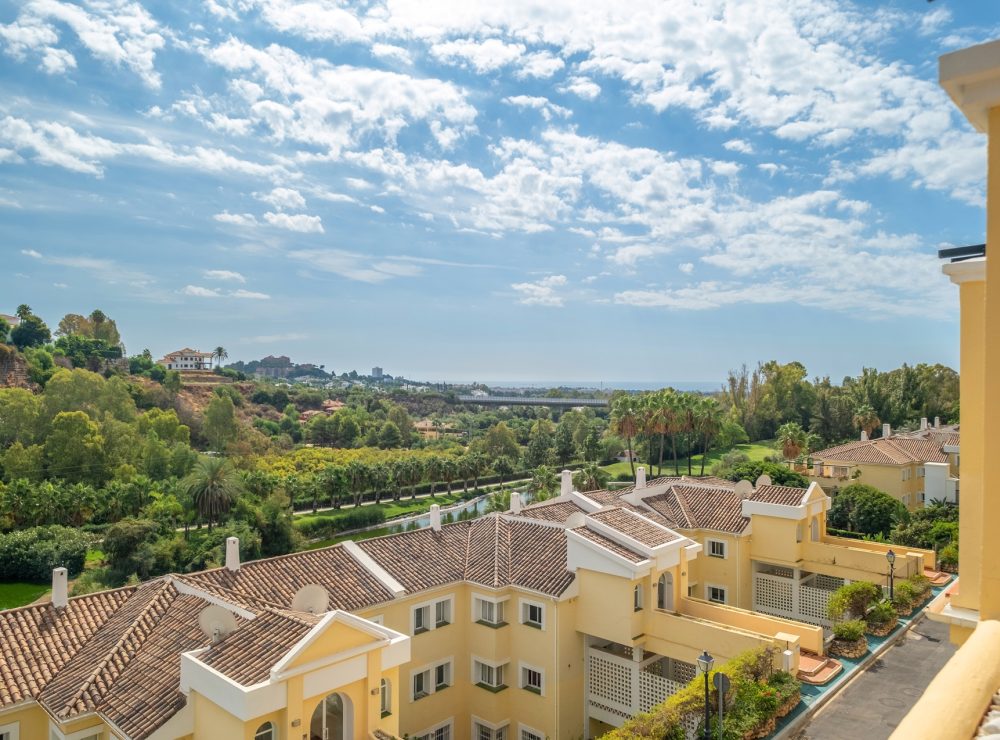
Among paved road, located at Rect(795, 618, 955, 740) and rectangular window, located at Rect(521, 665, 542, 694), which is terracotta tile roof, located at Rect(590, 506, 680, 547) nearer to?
rectangular window, located at Rect(521, 665, 542, 694)

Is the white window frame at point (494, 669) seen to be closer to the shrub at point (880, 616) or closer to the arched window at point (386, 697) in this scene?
the arched window at point (386, 697)

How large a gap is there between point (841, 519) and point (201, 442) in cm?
8513

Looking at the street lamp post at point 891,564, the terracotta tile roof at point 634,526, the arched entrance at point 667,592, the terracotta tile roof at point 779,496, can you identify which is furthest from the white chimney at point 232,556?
the street lamp post at point 891,564

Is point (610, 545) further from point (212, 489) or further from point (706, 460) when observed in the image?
point (706, 460)

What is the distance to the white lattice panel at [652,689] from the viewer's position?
2038 cm

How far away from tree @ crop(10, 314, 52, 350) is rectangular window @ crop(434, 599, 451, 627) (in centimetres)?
10137

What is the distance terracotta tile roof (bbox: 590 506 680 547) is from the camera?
2258 cm

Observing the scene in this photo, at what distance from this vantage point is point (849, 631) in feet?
76.3

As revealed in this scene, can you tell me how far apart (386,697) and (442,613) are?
656cm

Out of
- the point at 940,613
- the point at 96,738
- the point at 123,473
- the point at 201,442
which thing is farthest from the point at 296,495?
the point at 940,613

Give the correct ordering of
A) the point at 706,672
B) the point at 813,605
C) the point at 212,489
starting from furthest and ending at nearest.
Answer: the point at 212,489 → the point at 813,605 → the point at 706,672

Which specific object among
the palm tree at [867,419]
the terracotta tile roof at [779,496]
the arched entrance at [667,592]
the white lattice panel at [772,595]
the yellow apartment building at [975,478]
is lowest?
the white lattice panel at [772,595]

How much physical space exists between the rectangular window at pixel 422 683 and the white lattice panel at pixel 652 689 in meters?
7.01

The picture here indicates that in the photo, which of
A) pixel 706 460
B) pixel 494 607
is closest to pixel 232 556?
pixel 494 607
